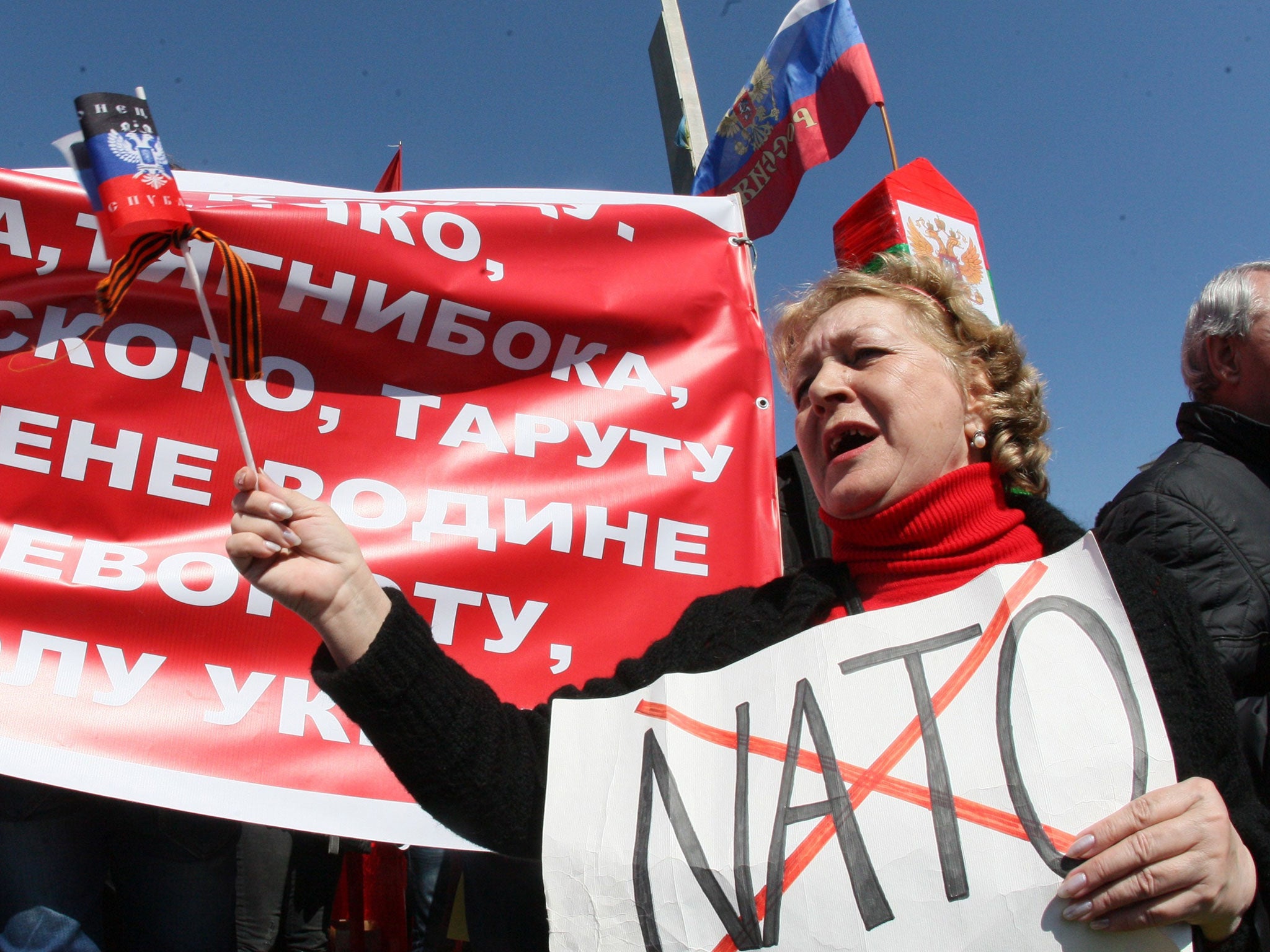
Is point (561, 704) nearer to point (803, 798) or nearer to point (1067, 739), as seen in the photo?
point (803, 798)

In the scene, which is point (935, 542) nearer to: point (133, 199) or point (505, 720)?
point (505, 720)

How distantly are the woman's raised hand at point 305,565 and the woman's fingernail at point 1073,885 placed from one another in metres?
0.76

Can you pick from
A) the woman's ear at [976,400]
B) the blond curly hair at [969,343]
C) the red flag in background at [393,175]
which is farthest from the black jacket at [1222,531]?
the red flag in background at [393,175]

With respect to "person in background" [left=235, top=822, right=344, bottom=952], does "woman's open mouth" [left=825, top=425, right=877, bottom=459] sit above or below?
above

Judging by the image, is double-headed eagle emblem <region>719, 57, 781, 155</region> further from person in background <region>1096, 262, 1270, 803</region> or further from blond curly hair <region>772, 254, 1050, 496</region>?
blond curly hair <region>772, 254, 1050, 496</region>

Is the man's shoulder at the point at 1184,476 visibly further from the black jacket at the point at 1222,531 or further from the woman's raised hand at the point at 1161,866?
the woman's raised hand at the point at 1161,866

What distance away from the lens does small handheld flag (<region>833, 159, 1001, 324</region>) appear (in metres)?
2.92

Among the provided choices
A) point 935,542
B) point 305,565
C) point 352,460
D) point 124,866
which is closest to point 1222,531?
point 935,542

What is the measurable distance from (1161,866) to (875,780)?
280 millimetres

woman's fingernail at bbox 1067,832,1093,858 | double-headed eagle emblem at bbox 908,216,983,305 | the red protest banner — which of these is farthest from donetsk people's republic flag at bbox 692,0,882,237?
woman's fingernail at bbox 1067,832,1093,858

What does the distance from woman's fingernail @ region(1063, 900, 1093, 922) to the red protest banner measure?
117 cm

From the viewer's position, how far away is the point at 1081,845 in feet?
3.17

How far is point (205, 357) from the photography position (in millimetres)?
2113

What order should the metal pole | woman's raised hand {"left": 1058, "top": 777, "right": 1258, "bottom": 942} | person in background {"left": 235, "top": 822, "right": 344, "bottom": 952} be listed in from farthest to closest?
the metal pole → person in background {"left": 235, "top": 822, "right": 344, "bottom": 952} → woman's raised hand {"left": 1058, "top": 777, "right": 1258, "bottom": 942}
